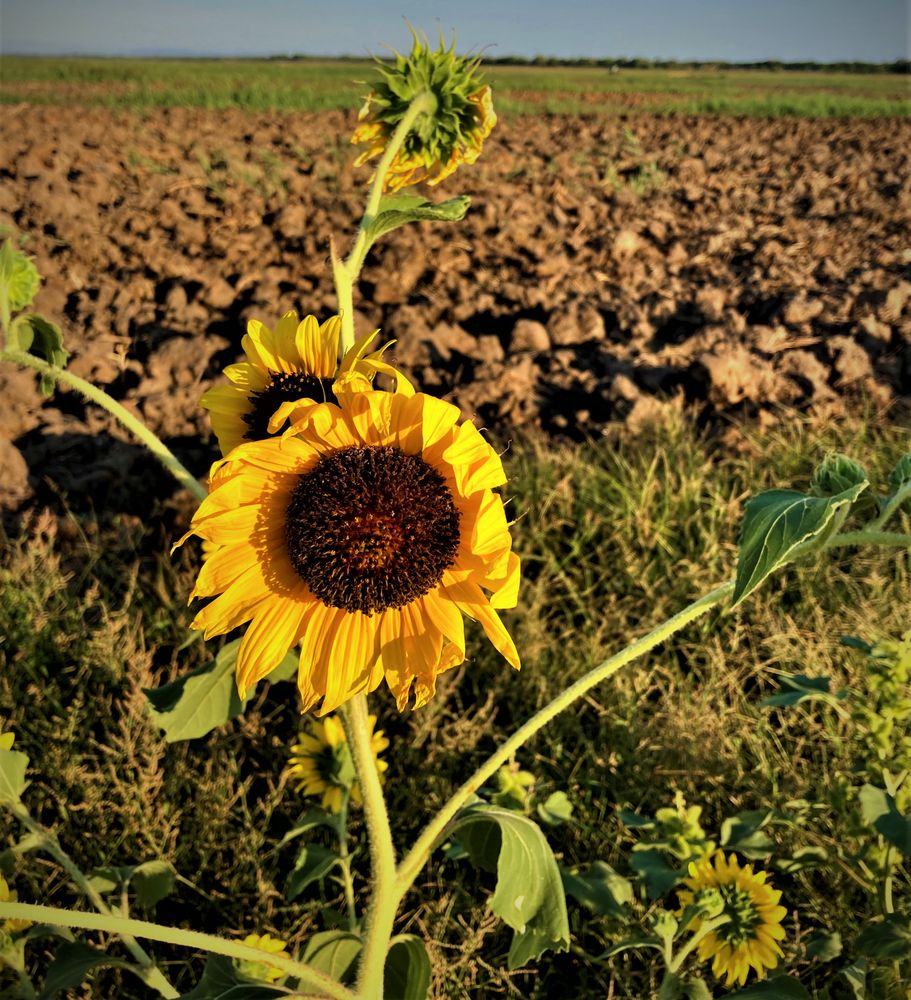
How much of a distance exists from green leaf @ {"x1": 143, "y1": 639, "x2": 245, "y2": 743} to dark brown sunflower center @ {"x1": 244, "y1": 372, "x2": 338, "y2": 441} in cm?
37

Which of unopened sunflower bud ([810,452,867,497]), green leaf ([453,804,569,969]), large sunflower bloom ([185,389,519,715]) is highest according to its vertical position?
unopened sunflower bud ([810,452,867,497])

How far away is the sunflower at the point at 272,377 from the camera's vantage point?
103cm

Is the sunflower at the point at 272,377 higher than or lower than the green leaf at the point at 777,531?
higher

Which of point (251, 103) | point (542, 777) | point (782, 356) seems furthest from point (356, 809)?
point (251, 103)

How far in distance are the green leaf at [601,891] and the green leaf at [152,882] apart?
29.1 inches

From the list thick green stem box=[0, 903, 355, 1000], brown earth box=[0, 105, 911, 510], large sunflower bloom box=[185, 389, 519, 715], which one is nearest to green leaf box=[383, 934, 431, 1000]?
thick green stem box=[0, 903, 355, 1000]

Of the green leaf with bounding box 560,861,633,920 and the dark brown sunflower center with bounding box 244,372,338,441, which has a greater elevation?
the dark brown sunflower center with bounding box 244,372,338,441

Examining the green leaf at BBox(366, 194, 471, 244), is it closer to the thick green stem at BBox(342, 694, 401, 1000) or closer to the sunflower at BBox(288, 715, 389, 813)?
the thick green stem at BBox(342, 694, 401, 1000)

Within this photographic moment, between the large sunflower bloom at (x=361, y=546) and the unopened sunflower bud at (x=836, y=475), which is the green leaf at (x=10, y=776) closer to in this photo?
the large sunflower bloom at (x=361, y=546)

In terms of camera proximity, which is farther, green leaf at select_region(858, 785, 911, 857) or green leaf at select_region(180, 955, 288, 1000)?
green leaf at select_region(858, 785, 911, 857)

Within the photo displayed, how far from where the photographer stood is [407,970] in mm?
1347

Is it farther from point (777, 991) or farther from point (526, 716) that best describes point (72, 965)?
point (526, 716)

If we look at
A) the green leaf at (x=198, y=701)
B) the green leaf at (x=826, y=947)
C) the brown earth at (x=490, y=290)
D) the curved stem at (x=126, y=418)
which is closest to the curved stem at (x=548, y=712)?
the green leaf at (x=198, y=701)

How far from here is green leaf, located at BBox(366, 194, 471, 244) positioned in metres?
1.15
